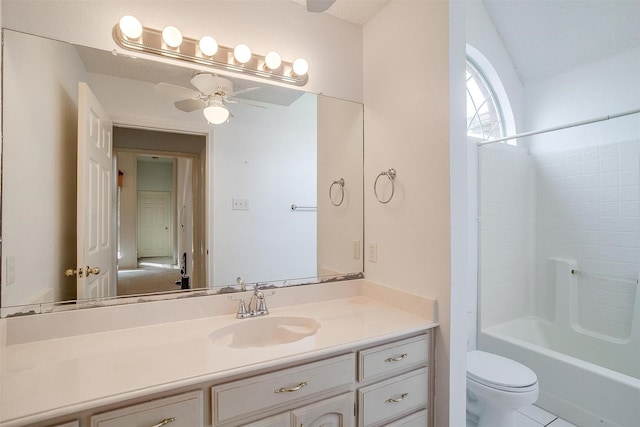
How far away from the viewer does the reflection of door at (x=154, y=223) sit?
4.52ft

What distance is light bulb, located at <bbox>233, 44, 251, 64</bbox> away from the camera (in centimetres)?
141

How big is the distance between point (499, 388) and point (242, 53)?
218cm

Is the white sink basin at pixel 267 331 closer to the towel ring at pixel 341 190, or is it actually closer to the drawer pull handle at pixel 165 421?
the drawer pull handle at pixel 165 421

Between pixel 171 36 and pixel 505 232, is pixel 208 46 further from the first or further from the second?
pixel 505 232

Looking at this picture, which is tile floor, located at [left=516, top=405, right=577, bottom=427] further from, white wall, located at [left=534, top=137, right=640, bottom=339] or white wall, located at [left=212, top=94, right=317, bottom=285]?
white wall, located at [left=212, top=94, right=317, bottom=285]

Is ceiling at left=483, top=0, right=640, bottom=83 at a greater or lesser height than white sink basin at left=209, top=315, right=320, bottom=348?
greater

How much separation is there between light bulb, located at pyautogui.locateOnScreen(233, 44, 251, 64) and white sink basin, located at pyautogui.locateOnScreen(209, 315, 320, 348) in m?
1.21

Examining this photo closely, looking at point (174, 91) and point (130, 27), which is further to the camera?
point (174, 91)

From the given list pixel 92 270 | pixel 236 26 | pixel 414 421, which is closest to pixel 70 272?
pixel 92 270

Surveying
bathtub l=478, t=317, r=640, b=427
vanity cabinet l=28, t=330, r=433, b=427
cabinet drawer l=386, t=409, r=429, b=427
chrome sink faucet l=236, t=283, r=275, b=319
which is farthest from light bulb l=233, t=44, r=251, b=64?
bathtub l=478, t=317, r=640, b=427

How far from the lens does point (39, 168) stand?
3.58 feet

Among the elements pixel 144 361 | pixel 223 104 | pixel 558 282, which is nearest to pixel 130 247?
pixel 144 361

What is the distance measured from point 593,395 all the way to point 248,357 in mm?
2215

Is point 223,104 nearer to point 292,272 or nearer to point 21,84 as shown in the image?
point 21,84
